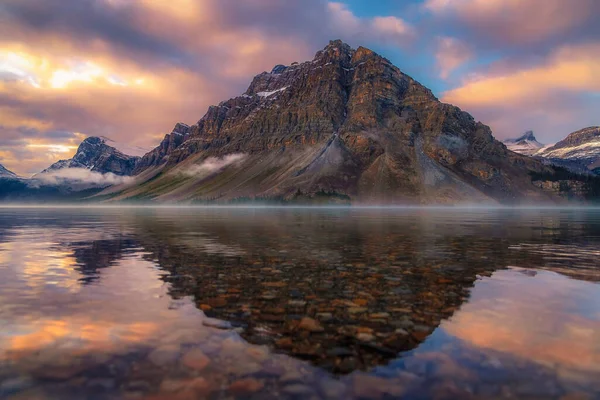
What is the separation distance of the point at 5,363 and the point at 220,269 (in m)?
12.7

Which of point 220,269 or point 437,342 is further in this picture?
point 220,269

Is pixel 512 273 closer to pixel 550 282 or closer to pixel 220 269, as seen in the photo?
pixel 550 282

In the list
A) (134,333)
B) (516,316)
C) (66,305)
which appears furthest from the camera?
(66,305)

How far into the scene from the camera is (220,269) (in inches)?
866

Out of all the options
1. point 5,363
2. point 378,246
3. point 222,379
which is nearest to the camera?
point 222,379

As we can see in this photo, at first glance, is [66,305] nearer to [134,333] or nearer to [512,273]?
[134,333]

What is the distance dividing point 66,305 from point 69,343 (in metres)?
4.66

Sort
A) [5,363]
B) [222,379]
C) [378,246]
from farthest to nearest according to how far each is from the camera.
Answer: [378,246] → [5,363] → [222,379]

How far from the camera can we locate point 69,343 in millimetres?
10859

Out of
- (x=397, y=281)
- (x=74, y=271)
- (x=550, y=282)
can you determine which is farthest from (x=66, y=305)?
(x=550, y=282)

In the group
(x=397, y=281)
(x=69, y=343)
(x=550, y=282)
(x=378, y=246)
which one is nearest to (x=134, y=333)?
(x=69, y=343)

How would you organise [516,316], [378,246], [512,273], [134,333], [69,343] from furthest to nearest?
[378,246] < [512,273] < [516,316] < [134,333] < [69,343]

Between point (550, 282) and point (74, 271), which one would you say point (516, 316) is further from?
point (74, 271)

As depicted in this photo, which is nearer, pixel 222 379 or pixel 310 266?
pixel 222 379
